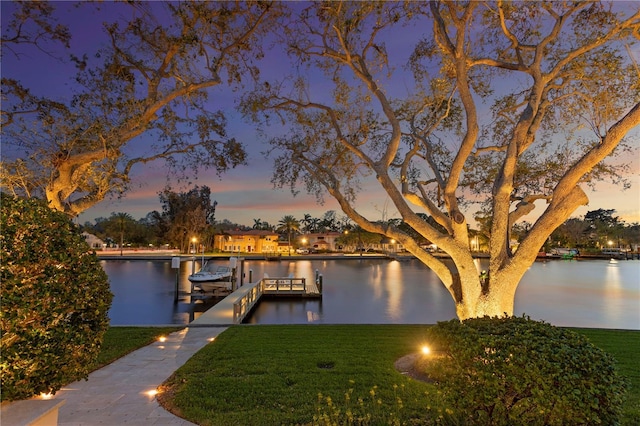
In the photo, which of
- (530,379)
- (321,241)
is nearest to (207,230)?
(321,241)

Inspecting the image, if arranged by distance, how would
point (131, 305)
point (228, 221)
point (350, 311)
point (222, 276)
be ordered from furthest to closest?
point (228, 221), point (222, 276), point (131, 305), point (350, 311)

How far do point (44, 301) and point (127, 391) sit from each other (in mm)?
3223

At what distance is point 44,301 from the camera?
2879 millimetres

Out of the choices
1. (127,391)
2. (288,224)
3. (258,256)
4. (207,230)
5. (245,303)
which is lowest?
(258,256)

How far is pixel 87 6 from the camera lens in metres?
7.21

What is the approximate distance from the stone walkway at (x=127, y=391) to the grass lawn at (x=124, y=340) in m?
0.17

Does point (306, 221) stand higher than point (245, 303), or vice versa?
point (306, 221)

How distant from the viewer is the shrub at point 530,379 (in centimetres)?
290

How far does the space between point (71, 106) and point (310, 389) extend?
6.96 m

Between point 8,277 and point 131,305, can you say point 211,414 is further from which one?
point 131,305

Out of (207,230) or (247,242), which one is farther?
(247,242)

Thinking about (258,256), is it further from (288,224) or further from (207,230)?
(288,224)

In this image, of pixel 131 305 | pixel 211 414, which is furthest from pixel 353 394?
pixel 131 305

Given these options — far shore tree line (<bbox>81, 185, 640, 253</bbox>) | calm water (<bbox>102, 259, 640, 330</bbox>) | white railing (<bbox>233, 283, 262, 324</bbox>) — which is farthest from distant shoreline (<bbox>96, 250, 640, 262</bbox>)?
white railing (<bbox>233, 283, 262, 324</bbox>)
